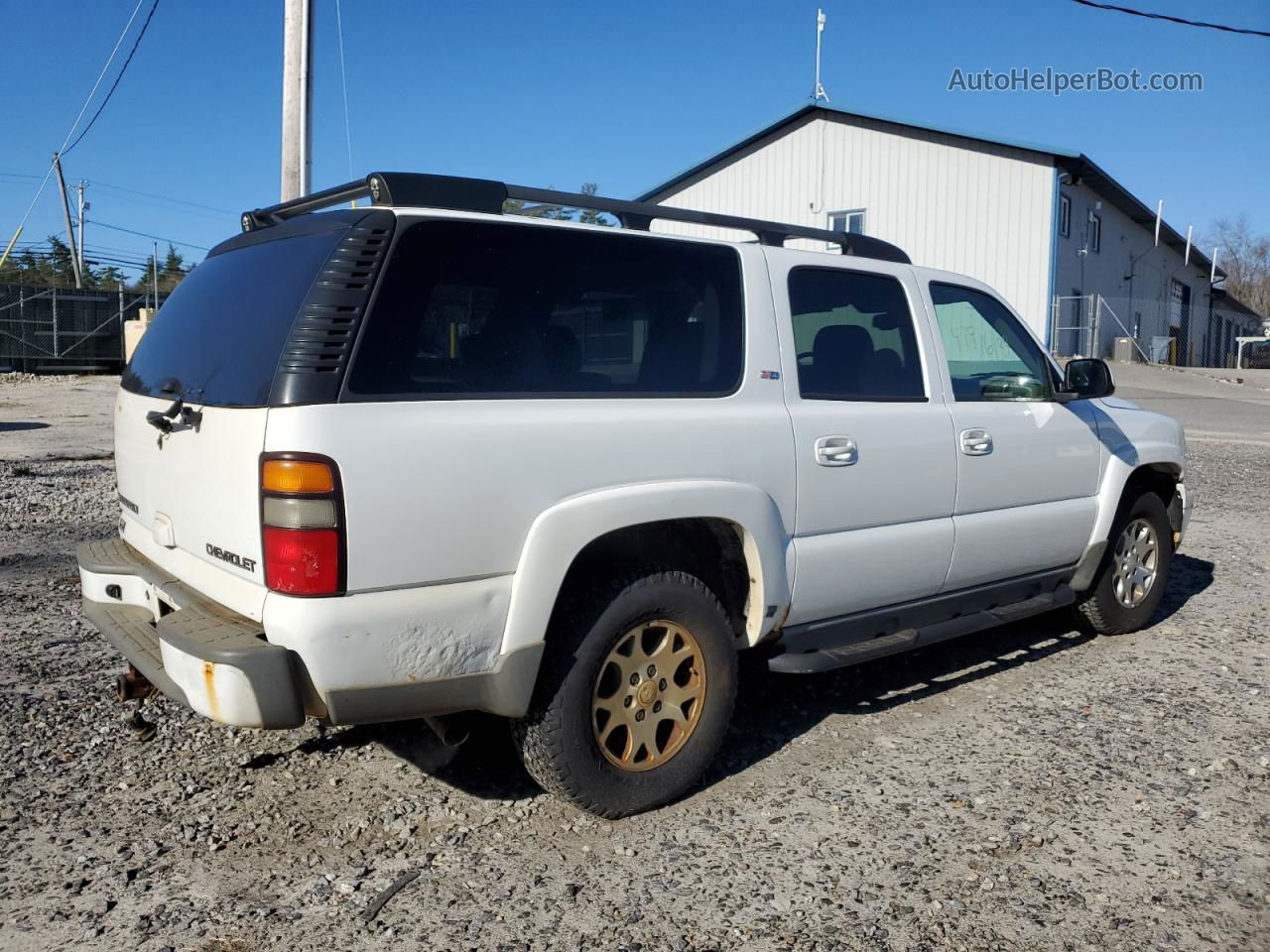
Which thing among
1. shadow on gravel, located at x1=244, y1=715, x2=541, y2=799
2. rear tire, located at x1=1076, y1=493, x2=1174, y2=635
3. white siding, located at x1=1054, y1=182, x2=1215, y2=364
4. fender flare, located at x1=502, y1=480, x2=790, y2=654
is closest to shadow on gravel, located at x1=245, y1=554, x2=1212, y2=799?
shadow on gravel, located at x1=244, y1=715, x2=541, y2=799

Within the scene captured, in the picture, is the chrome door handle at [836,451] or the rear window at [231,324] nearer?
the rear window at [231,324]

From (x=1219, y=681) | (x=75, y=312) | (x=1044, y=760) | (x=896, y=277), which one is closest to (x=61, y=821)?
(x=1044, y=760)

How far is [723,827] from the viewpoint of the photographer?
3.57 metres

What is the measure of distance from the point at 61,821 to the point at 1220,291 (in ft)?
184

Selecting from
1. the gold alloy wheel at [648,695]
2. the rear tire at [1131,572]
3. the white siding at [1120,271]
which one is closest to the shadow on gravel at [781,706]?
the rear tire at [1131,572]

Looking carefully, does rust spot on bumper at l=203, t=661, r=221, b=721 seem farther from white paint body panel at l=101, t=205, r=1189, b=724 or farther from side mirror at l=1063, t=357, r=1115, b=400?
side mirror at l=1063, t=357, r=1115, b=400

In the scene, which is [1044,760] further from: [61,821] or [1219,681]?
[61,821]

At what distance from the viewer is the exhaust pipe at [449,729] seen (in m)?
3.37

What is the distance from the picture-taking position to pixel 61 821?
11.5 feet

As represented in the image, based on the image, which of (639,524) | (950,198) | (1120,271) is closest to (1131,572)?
(639,524)

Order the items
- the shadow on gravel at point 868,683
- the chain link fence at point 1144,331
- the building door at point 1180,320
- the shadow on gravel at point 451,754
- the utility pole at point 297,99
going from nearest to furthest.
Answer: the shadow on gravel at point 451,754, the shadow on gravel at point 868,683, the utility pole at point 297,99, the chain link fence at point 1144,331, the building door at point 1180,320

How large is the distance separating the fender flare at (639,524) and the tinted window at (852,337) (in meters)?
0.62

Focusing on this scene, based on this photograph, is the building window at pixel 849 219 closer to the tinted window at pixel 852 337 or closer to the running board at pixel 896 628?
the running board at pixel 896 628

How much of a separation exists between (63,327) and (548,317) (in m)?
29.4
